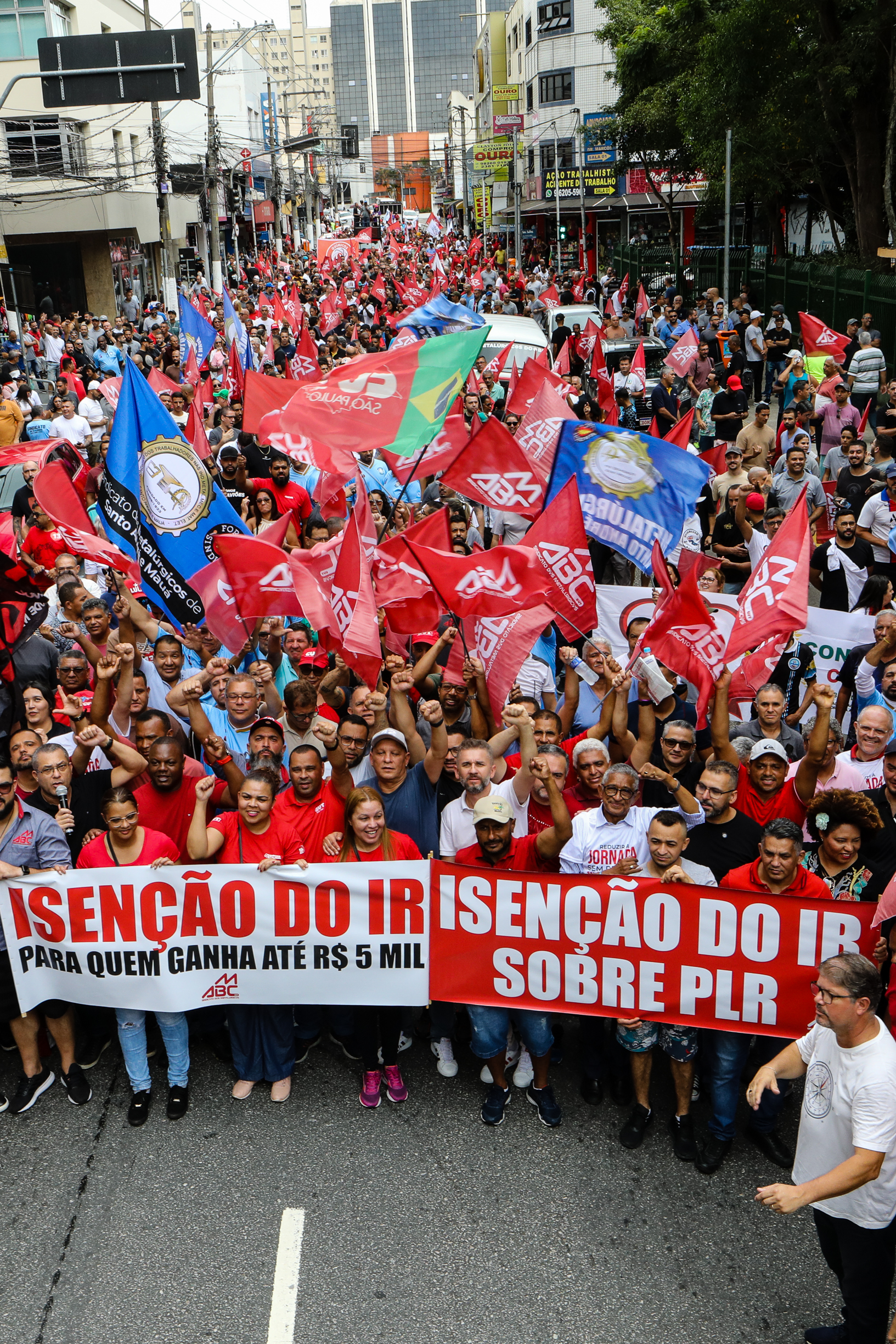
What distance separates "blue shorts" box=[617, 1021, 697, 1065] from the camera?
5.39 metres

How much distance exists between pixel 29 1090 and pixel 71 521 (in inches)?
160

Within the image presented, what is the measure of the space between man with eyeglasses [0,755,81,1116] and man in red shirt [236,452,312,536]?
575cm

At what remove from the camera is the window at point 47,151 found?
43.1 m

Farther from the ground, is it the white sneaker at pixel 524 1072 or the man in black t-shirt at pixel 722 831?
the man in black t-shirt at pixel 722 831

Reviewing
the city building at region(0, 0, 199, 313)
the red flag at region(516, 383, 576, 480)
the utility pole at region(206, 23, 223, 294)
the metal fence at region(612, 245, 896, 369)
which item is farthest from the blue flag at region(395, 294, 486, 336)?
the city building at region(0, 0, 199, 313)

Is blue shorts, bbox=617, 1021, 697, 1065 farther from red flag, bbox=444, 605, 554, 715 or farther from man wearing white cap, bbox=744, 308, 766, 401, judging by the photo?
man wearing white cap, bbox=744, 308, 766, 401

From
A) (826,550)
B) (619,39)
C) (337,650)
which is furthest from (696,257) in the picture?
(337,650)

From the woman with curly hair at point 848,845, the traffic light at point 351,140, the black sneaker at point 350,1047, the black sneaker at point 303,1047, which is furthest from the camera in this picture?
the traffic light at point 351,140

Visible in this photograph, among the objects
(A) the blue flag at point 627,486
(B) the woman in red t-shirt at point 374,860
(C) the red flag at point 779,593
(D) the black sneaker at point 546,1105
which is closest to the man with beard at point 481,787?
(B) the woman in red t-shirt at point 374,860

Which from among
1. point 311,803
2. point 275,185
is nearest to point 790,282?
point 311,803

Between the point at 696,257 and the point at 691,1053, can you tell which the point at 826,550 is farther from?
the point at 696,257

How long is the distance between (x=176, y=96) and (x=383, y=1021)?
1388cm

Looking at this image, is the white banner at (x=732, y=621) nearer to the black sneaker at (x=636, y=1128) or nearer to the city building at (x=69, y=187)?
the black sneaker at (x=636, y=1128)

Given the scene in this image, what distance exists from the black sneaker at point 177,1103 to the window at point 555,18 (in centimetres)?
6763
